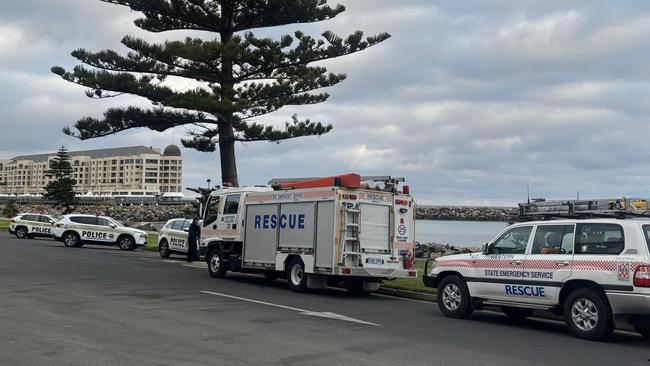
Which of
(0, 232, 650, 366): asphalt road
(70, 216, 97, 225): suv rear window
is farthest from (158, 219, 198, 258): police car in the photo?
(0, 232, 650, 366): asphalt road

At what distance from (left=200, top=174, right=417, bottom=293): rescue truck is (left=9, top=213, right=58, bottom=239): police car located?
24045 millimetres

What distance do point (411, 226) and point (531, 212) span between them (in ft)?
13.9

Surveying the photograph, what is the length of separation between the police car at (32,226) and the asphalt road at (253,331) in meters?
23.8

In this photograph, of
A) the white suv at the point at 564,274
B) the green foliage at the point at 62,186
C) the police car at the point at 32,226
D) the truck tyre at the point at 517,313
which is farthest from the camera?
the green foliage at the point at 62,186

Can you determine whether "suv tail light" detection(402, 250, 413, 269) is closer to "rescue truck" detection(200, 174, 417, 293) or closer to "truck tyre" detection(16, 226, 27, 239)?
"rescue truck" detection(200, 174, 417, 293)

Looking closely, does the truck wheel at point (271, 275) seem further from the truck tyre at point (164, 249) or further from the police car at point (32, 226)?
the police car at point (32, 226)

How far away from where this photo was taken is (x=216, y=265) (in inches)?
765

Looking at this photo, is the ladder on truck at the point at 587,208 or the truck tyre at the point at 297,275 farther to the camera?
the truck tyre at the point at 297,275

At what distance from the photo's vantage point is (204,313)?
38.8ft

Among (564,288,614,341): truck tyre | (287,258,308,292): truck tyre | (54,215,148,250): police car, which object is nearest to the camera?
(564,288,614,341): truck tyre

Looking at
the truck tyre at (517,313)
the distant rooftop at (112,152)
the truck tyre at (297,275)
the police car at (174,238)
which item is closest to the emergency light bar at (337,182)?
the truck tyre at (297,275)

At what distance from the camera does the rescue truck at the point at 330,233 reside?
1541 centimetres

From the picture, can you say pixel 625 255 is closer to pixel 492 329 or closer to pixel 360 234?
Answer: pixel 492 329

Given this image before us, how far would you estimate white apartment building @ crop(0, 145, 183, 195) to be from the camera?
172750 mm
